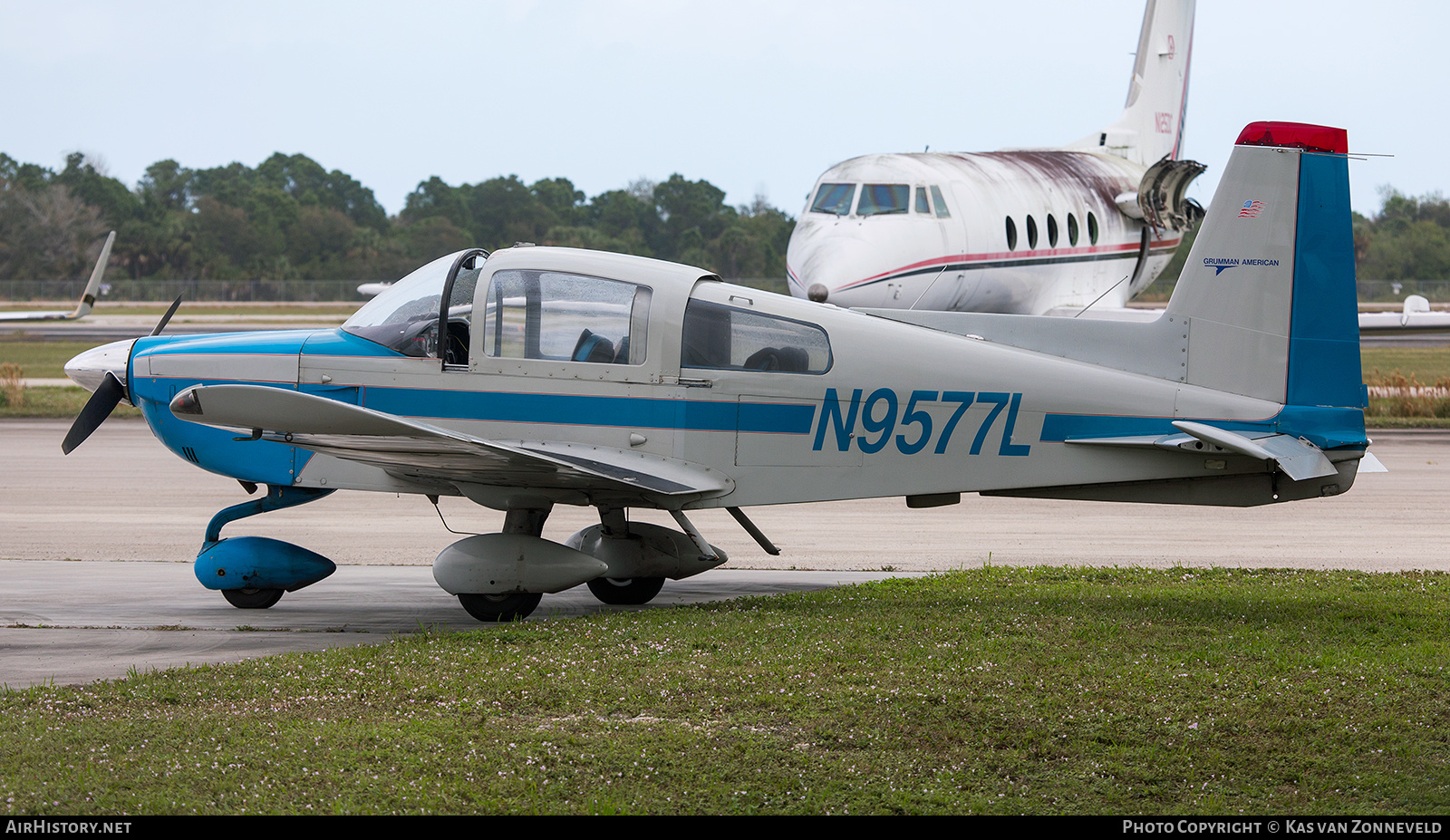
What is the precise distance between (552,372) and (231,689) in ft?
9.83

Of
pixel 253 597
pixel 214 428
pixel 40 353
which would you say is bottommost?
pixel 40 353

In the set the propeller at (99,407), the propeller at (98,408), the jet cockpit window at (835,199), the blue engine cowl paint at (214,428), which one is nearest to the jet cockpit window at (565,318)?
the blue engine cowl paint at (214,428)

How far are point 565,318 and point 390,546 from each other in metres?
4.86

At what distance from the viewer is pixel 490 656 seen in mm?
Answer: 7008

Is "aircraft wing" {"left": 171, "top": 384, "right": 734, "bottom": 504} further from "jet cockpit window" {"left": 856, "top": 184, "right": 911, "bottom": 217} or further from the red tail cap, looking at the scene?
"jet cockpit window" {"left": 856, "top": 184, "right": 911, "bottom": 217}

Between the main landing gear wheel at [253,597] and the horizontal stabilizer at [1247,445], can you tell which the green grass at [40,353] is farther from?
the horizontal stabilizer at [1247,445]

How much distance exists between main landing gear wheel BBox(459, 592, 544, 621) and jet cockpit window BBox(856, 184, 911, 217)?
11837 millimetres

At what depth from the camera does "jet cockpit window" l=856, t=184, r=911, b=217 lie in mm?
19000

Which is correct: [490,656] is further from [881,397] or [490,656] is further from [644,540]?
[881,397]

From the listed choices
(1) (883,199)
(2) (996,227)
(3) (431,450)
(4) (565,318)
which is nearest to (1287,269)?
(4) (565,318)

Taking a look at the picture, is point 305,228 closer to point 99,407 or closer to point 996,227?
point 996,227

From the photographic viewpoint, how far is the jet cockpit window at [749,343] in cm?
836

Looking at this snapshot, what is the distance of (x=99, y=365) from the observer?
9.12 m

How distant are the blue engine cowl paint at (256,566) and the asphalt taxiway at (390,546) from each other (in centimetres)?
25
